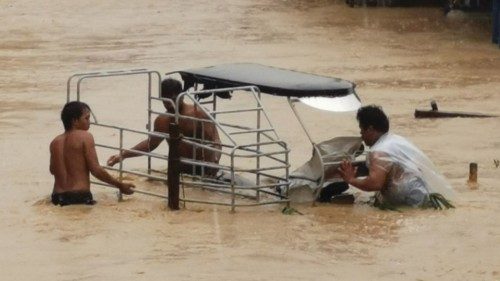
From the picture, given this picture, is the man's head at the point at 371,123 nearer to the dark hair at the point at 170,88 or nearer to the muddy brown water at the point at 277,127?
the muddy brown water at the point at 277,127

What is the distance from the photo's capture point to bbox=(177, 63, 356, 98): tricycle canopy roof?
1129cm

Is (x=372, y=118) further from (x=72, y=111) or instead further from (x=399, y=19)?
(x=399, y=19)

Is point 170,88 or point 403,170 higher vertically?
point 170,88

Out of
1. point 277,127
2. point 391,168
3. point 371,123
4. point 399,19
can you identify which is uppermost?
point 371,123

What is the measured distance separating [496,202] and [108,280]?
4070 millimetres

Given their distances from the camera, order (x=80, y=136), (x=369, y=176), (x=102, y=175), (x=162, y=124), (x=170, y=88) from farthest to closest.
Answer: (x=162, y=124), (x=170, y=88), (x=80, y=136), (x=102, y=175), (x=369, y=176)

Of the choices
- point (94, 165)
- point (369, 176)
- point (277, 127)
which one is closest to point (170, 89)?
point (94, 165)

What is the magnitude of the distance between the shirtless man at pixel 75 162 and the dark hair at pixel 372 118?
6.51 feet

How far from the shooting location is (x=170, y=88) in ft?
39.9

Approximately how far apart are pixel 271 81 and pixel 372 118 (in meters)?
0.88

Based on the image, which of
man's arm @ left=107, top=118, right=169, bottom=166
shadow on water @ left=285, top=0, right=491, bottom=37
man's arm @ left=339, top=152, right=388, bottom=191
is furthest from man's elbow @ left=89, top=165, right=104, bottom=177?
shadow on water @ left=285, top=0, right=491, bottom=37

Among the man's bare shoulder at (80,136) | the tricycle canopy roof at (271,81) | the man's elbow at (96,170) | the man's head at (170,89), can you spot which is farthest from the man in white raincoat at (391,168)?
the man's bare shoulder at (80,136)

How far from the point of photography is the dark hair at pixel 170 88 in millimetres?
12133

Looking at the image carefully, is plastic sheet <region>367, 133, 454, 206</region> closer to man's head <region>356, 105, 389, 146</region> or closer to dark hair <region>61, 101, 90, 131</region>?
man's head <region>356, 105, 389, 146</region>
